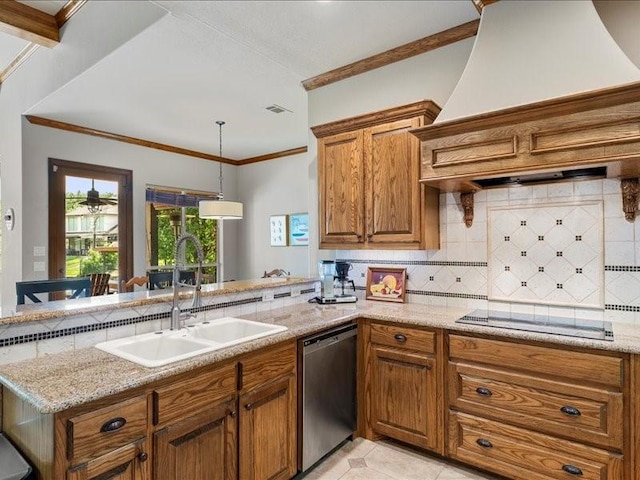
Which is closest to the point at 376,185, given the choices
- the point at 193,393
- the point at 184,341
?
the point at 184,341

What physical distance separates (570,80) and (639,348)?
1.33 m

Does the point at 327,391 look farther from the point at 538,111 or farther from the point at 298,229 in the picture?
the point at 298,229

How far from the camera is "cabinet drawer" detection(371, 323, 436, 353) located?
230 centimetres

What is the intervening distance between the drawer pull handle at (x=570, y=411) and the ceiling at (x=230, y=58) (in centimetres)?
238

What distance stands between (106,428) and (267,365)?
0.76 meters

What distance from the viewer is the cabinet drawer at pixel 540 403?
5.92ft

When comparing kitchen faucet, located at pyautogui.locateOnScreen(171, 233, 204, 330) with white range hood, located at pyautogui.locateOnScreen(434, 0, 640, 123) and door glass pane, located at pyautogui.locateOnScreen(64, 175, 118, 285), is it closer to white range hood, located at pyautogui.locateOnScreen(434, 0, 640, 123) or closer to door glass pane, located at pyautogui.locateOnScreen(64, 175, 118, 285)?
white range hood, located at pyautogui.locateOnScreen(434, 0, 640, 123)

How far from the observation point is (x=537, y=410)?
197 cm

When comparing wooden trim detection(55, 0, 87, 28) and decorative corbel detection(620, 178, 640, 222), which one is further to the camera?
wooden trim detection(55, 0, 87, 28)

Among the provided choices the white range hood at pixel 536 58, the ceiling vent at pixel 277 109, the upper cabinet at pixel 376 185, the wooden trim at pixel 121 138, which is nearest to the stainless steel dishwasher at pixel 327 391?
the upper cabinet at pixel 376 185

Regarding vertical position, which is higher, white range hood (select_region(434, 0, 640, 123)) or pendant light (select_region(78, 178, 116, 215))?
white range hood (select_region(434, 0, 640, 123))

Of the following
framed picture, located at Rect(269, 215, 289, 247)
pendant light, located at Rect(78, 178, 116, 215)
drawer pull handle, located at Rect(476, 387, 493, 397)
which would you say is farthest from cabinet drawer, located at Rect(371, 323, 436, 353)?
pendant light, located at Rect(78, 178, 116, 215)

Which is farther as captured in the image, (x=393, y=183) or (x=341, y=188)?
(x=341, y=188)

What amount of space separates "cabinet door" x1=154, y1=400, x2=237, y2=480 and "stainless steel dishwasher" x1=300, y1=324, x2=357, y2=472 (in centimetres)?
51
